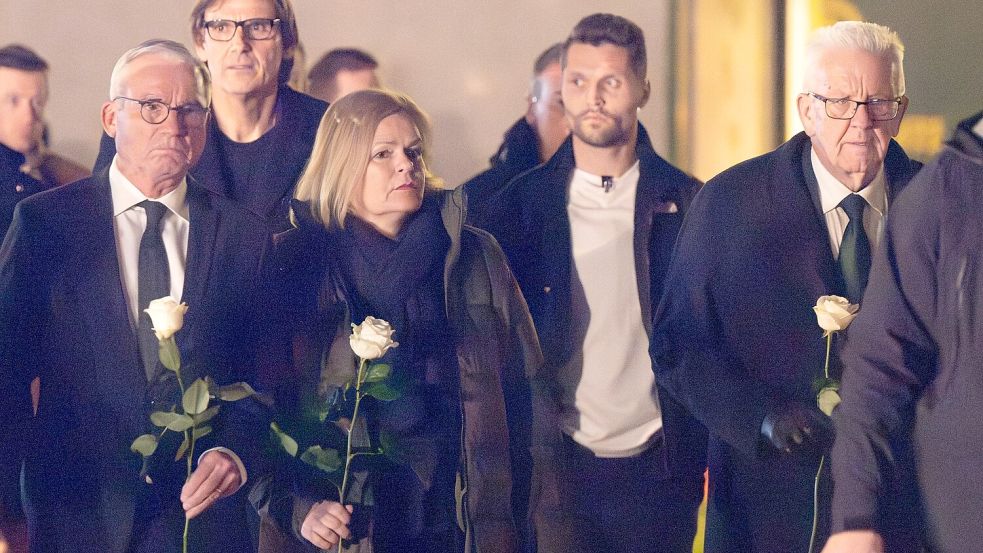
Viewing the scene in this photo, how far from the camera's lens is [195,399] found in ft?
9.77

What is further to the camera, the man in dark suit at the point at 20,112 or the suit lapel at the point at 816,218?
the man in dark suit at the point at 20,112

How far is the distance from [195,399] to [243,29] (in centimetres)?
104

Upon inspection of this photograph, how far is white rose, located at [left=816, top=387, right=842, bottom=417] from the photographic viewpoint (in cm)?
297

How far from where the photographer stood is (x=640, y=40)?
11.8ft

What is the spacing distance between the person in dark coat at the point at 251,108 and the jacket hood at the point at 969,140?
1.61 meters

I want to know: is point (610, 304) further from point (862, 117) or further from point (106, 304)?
point (106, 304)

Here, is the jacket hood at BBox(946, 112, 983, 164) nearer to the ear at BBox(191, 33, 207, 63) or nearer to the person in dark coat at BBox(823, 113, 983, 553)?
the person in dark coat at BBox(823, 113, 983, 553)

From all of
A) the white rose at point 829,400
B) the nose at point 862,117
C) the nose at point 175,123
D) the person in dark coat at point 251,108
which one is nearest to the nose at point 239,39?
the person in dark coat at point 251,108

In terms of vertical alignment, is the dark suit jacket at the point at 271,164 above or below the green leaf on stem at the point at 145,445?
above

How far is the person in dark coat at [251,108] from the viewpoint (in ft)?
11.4

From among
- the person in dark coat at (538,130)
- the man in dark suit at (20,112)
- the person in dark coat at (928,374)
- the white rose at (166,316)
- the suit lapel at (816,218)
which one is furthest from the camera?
the person in dark coat at (538,130)

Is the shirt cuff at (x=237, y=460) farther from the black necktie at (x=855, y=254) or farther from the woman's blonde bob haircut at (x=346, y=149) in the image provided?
the black necktie at (x=855, y=254)

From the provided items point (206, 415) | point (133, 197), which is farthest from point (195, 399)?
point (133, 197)

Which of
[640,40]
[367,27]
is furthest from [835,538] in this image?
[367,27]
